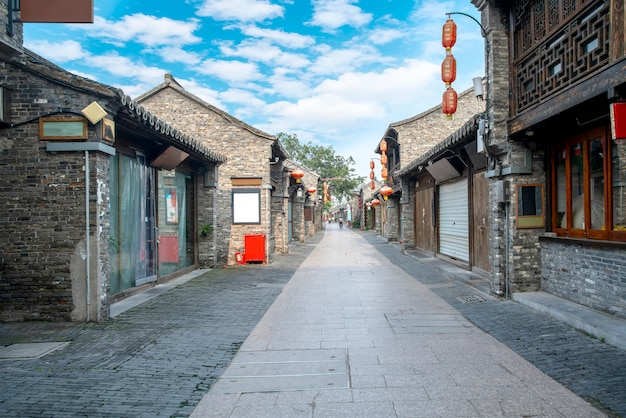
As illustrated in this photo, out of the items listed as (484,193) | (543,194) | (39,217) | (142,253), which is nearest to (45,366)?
(39,217)

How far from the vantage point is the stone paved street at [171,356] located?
12.8ft

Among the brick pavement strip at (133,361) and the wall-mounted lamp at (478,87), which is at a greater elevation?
the wall-mounted lamp at (478,87)

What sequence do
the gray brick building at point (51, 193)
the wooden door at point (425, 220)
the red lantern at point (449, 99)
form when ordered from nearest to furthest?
the gray brick building at point (51, 193) < the red lantern at point (449, 99) < the wooden door at point (425, 220)

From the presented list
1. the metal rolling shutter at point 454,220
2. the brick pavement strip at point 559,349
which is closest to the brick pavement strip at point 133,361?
the brick pavement strip at point 559,349

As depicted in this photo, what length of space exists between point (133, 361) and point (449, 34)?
824 cm

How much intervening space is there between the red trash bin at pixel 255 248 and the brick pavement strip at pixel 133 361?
5.96 meters

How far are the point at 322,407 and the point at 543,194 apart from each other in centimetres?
610

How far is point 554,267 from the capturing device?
7.65 m

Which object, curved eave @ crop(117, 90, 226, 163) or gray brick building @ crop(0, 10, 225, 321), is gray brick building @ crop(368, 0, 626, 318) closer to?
curved eave @ crop(117, 90, 226, 163)

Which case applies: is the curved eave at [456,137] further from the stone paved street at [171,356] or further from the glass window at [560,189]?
the stone paved street at [171,356]

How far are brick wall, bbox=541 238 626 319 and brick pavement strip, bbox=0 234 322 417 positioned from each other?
4840 millimetres

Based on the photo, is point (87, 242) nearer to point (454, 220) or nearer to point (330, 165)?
point (454, 220)

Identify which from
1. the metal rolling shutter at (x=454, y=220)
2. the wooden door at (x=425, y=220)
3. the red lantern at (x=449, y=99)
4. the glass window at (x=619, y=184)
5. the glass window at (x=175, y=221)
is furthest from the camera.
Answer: the wooden door at (x=425, y=220)

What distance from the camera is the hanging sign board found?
6.20 meters
